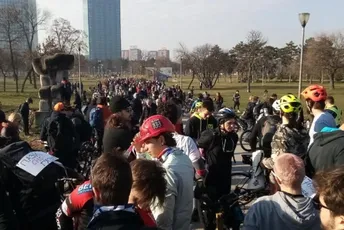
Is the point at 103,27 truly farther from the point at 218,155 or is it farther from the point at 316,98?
the point at 316,98

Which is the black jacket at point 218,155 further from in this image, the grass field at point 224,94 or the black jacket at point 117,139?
the grass field at point 224,94

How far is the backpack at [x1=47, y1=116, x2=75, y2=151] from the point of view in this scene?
6.46 m

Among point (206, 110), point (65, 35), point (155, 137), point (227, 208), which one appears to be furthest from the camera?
point (65, 35)

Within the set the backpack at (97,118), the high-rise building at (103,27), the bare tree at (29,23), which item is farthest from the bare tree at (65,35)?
the high-rise building at (103,27)

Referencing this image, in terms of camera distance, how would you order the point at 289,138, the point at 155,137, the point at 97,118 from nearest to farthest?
the point at 155,137 → the point at 289,138 → the point at 97,118

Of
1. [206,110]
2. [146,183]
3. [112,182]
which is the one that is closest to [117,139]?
[206,110]

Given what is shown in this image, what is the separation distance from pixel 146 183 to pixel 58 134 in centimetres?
440

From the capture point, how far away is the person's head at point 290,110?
13.4 feet

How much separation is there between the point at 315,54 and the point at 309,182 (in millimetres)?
60321

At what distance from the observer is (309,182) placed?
2900 mm

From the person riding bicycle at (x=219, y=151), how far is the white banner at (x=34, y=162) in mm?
2247

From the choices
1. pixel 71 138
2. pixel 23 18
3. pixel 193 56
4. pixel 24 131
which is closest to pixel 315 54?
pixel 193 56

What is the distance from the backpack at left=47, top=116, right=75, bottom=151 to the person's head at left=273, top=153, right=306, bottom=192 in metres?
4.71

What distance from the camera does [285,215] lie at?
2395 mm
